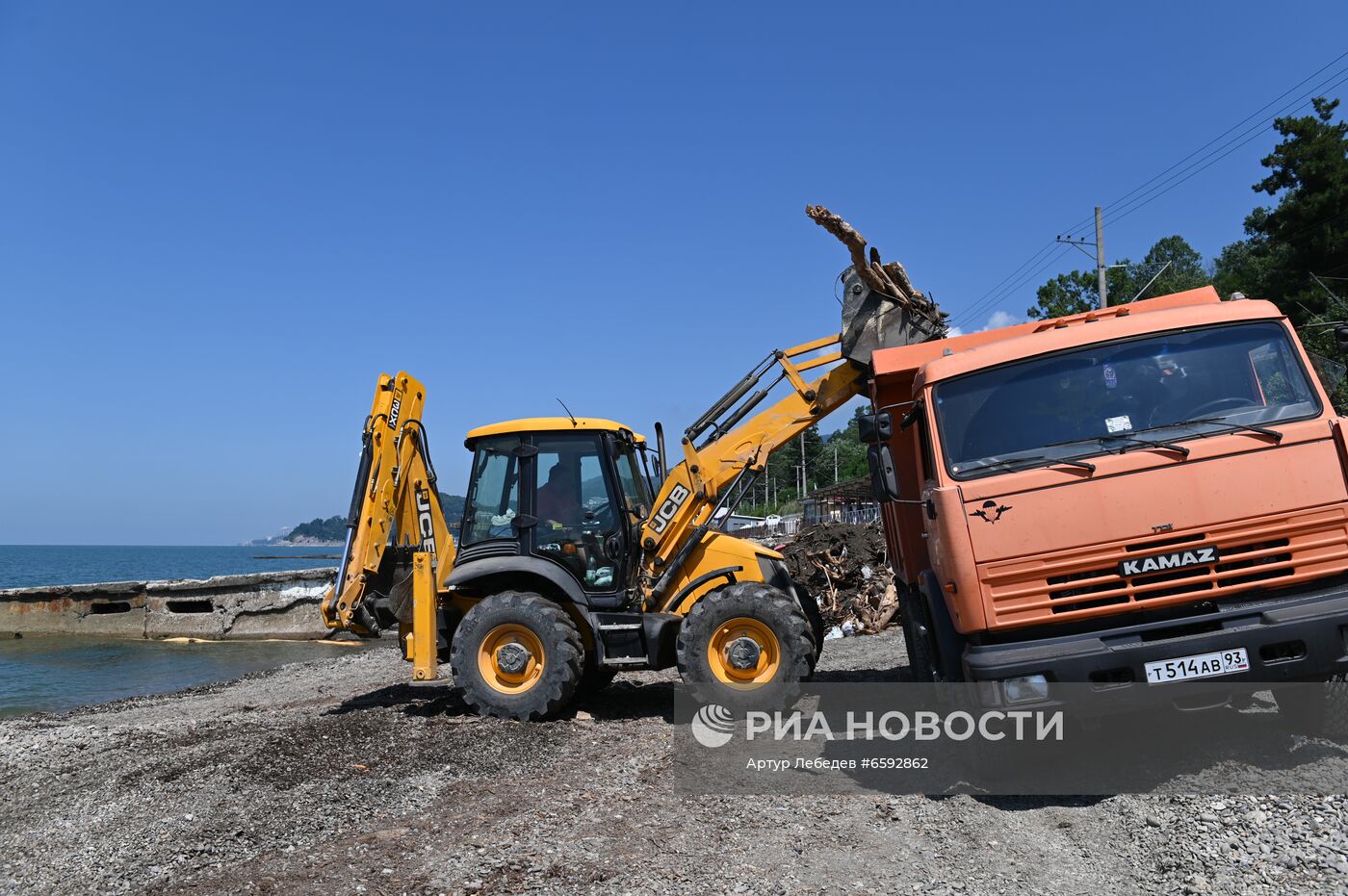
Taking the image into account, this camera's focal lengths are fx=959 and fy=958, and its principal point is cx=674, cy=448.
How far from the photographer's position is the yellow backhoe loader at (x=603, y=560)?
8.03m

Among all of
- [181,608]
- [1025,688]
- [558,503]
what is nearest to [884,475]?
[1025,688]

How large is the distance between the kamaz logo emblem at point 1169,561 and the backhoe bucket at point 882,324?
10.8 feet

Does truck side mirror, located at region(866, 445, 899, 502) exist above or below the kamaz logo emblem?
above

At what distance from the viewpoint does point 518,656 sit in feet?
27.5

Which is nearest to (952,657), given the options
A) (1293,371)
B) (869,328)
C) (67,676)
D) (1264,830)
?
(1264,830)

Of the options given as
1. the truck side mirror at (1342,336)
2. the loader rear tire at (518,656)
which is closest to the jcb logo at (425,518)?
the loader rear tire at (518,656)

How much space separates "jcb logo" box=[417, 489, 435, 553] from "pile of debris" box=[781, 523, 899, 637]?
724cm

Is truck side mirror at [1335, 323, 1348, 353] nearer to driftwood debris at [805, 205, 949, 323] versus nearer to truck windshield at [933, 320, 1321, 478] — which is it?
truck windshield at [933, 320, 1321, 478]

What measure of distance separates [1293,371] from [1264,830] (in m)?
2.47

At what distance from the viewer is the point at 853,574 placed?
16.8 metres

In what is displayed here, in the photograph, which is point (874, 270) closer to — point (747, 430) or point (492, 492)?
point (747, 430)

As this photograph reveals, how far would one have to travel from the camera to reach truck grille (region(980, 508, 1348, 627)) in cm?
485

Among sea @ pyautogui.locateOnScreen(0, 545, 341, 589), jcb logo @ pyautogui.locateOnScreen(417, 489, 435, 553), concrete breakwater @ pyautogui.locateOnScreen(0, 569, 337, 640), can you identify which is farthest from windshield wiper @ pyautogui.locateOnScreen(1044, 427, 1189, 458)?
concrete breakwater @ pyautogui.locateOnScreen(0, 569, 337, 640)

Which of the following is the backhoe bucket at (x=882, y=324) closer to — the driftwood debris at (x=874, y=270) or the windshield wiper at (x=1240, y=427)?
the driftwood debris at (x=874, y=270)
